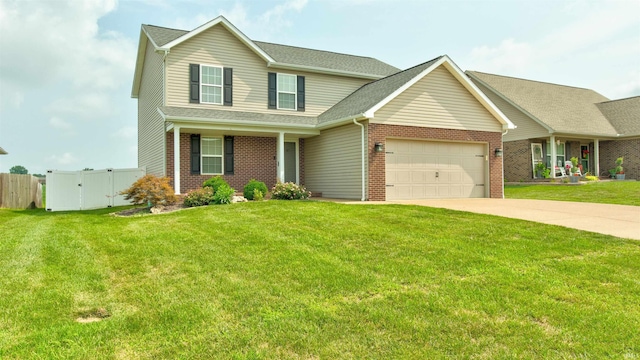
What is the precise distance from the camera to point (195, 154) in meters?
16.2

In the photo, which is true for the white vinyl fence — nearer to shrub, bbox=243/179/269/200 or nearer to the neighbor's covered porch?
A: shrub, bbox=243/179/269/200

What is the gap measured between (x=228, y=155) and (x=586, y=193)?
15685 mm

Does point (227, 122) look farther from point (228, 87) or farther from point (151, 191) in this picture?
point (151, 191)

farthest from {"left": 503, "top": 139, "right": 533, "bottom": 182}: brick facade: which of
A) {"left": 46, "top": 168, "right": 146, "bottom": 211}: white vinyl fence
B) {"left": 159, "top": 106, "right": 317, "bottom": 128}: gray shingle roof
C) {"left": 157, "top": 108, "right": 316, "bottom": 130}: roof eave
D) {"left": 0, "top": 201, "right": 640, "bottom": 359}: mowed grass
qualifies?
{"left": 46, "top": 168, "right": 146, "bottom": 211}: white vinyl fence

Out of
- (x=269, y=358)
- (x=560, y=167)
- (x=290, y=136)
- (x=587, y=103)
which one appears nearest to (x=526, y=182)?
(x=560, y=167)

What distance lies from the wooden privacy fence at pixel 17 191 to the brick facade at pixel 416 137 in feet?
51.6

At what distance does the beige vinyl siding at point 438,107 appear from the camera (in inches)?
589

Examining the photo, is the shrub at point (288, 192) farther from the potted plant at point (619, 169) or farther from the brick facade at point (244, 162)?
the potted plant at point (619, 169)

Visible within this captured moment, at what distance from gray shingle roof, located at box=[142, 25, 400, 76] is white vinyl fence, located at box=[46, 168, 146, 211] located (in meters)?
5.76

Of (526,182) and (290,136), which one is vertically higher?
(290,136)

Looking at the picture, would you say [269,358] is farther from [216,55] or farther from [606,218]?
[216,55]

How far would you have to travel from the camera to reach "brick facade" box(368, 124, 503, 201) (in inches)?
568

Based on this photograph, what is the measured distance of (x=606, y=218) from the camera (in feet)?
32.3

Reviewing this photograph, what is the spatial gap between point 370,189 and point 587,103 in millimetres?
23847
